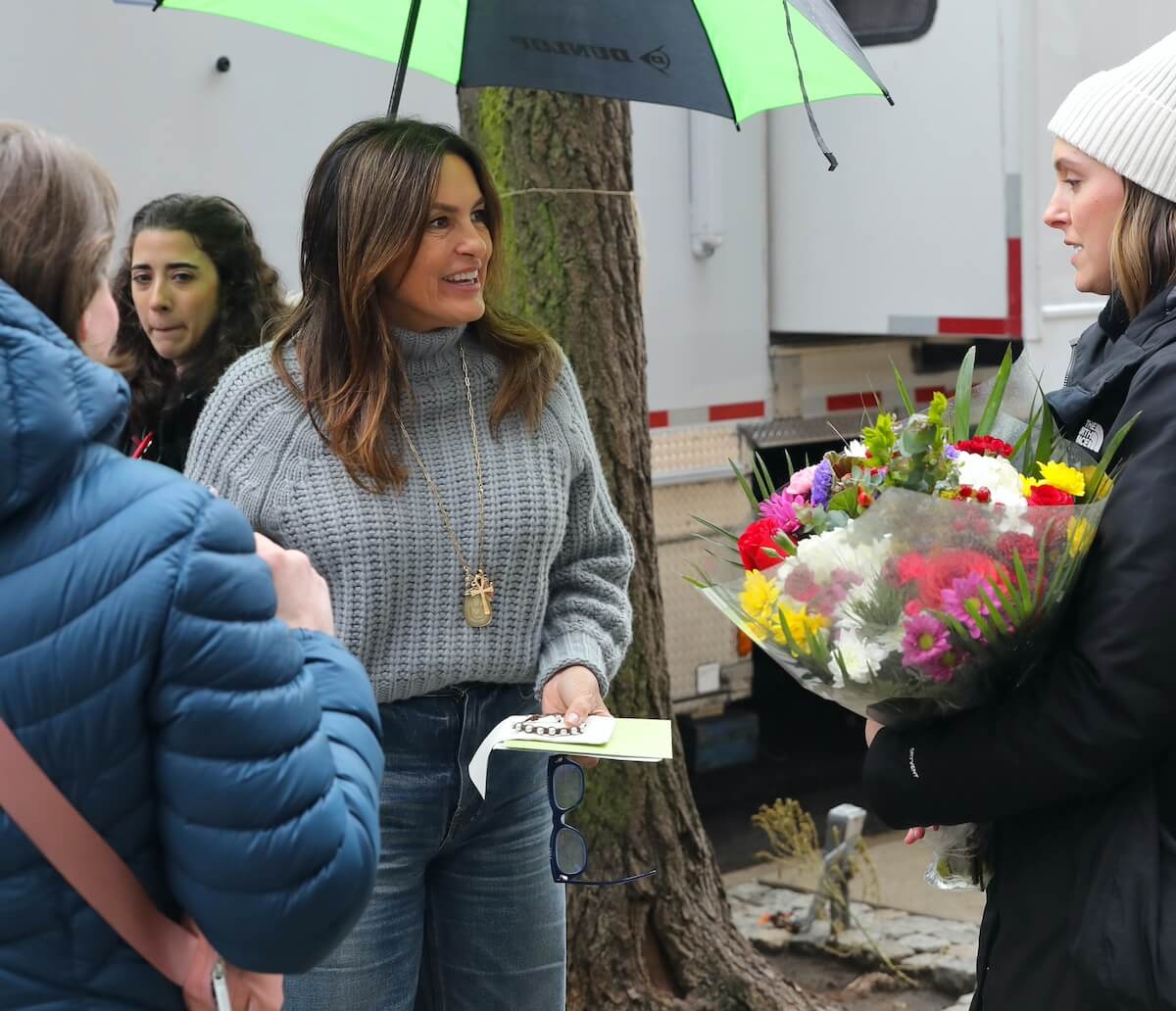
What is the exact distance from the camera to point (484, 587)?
236 cm

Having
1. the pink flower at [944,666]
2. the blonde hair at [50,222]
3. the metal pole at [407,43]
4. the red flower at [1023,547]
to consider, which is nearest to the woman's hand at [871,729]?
the pink flower at [944,666]

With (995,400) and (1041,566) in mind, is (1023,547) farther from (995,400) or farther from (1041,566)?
(995,400)

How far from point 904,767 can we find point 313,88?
10.0 feet

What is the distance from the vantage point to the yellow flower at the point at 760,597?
75.2 inches

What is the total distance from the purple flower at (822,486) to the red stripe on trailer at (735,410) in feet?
11.0

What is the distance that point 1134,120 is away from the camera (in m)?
2.03

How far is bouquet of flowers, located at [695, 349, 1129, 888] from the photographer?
181 cm

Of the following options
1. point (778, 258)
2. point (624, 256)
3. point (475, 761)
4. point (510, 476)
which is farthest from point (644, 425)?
point (778, 258)

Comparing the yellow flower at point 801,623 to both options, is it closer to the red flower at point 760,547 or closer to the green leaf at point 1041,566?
the red flower at point 760,547

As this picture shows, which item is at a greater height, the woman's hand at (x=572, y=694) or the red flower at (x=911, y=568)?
the red flower at (x=911, y=568)

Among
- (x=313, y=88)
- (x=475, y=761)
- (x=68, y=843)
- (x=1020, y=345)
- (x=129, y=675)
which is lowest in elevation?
(x=475, y=761)

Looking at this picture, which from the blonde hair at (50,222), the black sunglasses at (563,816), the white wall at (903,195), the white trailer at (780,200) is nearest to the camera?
the blonde hair at (50,222)

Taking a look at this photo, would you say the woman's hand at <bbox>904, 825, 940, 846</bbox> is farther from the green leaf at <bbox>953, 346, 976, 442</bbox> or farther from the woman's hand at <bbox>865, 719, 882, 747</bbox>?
the green leaf at <bbox>953, 346, 976, 442</bbox>

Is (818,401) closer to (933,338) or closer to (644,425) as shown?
(933,338)
